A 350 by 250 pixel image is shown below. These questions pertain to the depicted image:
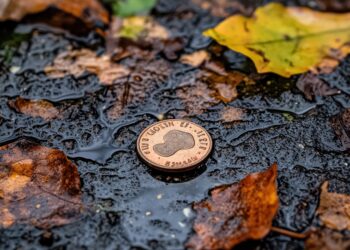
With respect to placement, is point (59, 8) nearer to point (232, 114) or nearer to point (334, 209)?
point (232, 114)

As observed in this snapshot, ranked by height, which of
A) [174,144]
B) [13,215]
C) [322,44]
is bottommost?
[13,215]

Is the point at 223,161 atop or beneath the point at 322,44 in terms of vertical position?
beneath

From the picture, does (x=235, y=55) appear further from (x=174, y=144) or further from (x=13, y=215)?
(x=13, y=215)

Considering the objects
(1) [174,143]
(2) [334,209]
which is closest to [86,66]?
(1) [174,143]

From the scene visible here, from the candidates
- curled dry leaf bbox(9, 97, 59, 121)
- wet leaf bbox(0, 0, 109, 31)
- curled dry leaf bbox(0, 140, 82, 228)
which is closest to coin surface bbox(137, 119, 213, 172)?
curled dry leaf bbox(0, 140, 82, 228)

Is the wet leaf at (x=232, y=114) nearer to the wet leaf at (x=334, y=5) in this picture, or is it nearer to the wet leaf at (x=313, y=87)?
the wet leaf at (x=313, y=87)

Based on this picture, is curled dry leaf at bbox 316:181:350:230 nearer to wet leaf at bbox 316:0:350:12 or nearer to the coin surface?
the coin surface

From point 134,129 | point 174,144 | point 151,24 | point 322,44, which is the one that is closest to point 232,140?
point 174,144
